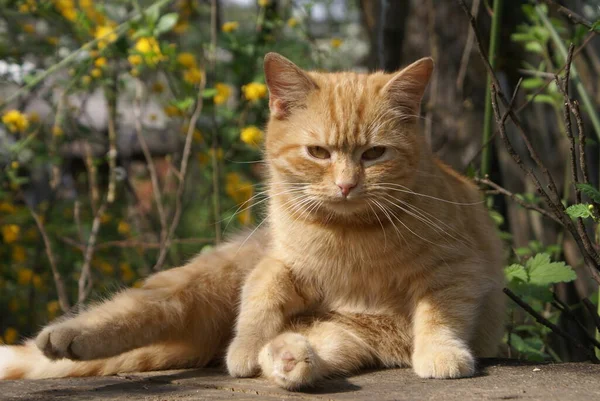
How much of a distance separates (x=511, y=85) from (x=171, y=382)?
3.41 m

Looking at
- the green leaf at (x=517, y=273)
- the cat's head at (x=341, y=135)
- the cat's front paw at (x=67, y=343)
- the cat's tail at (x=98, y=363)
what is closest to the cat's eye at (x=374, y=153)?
the cat's head at (x=341, y=135)

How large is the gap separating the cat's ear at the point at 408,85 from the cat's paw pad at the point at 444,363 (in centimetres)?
91

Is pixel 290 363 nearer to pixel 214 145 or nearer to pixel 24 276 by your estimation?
pixel 214 145

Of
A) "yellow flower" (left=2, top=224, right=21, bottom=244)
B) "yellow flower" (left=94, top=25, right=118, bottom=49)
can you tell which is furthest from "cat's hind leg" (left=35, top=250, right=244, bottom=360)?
"yellow flower" (left=2, top=224, right=21, bottom=244)

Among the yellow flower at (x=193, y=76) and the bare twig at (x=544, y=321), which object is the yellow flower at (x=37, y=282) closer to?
the yellow flower at (x=193, y=76)

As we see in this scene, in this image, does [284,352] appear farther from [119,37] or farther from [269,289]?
[119,37]

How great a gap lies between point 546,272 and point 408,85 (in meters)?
0.83

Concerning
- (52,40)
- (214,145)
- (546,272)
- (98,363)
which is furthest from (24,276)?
(546,272)

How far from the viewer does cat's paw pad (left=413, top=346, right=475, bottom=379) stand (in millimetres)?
2283

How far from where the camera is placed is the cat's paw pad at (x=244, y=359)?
2.46 metres

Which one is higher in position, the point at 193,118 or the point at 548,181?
the point at 193,118

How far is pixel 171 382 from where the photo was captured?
7.96 feet

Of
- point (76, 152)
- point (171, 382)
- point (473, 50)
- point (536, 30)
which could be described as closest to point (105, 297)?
point (171, 382)

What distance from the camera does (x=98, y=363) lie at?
8.93 feet
